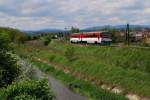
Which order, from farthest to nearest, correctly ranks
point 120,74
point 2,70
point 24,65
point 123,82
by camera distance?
point 120,74 → point 123,82 → point 24,65 → point 2,70

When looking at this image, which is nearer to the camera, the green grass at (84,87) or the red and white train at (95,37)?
the green grass at (84,87)

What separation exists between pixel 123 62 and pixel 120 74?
6.74m

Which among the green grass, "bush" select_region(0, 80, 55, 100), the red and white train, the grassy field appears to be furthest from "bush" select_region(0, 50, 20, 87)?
the red and white train

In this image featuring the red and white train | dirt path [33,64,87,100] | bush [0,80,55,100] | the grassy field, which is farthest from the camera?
the red and white train

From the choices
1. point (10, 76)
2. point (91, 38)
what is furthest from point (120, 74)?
point (91, 38)

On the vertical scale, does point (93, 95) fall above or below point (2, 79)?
below

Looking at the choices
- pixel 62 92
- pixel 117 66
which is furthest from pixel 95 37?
pixel 62 92

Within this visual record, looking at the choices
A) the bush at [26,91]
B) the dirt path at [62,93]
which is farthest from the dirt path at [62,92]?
the bush at [26,91]

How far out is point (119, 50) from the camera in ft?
220

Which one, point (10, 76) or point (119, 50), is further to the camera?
point (119, 50)

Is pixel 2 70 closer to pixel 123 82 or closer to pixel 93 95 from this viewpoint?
pixel 93 95

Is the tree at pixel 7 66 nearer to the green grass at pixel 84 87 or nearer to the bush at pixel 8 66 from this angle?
the bush at pixel 8 66

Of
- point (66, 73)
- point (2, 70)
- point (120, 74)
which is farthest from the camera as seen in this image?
point (66, 73)

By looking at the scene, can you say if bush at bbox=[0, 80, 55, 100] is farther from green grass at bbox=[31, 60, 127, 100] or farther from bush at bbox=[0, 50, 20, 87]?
green grass at bbox=[31, 60, 127, 100]
